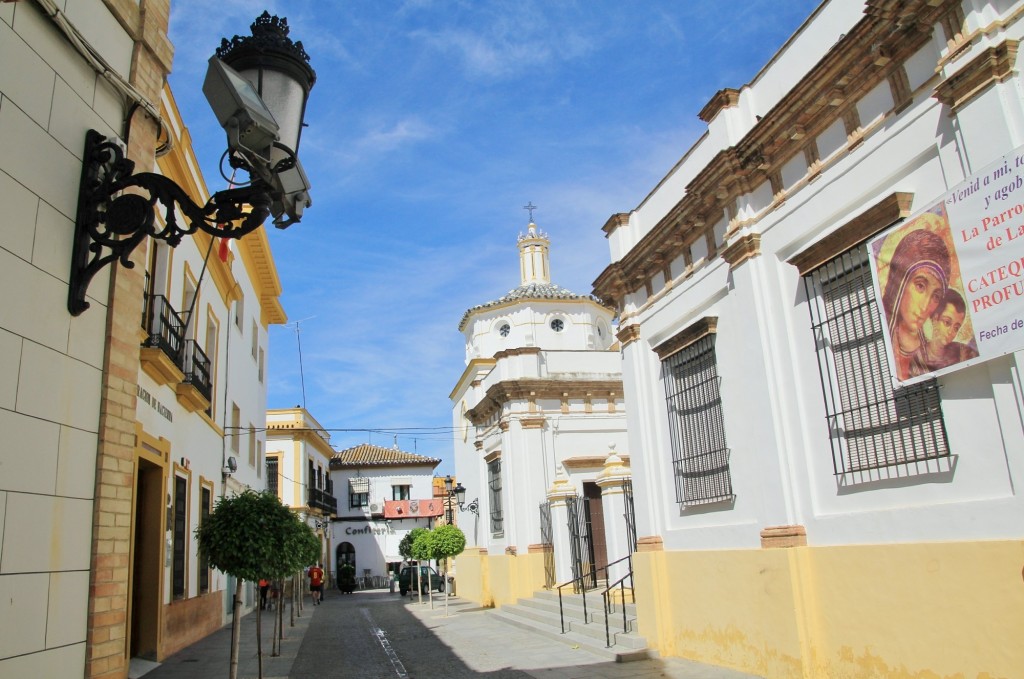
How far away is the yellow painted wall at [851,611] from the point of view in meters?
6.10

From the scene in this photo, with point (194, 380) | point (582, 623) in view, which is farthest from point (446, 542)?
point (194, 380)

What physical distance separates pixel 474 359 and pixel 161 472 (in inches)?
565

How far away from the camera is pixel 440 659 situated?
13.0 m

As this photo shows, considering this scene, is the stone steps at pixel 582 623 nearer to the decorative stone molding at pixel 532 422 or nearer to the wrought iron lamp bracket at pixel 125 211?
the decorative stone molding at pixel 532 422

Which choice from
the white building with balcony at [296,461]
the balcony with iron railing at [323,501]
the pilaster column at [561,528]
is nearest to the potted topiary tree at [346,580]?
the white building with balcony at [296,461]

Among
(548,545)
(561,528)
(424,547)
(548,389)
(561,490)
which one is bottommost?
(548,545)

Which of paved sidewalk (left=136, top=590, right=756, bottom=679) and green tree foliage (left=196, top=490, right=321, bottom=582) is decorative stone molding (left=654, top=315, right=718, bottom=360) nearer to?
paved sidewalk (left=136, top=590, right=756, bottom=679)

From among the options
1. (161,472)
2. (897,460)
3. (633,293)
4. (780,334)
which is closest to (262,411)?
Answer: (161,472)

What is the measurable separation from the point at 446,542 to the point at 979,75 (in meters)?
20.0

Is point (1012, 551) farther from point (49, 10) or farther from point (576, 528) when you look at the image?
point (576, 528)

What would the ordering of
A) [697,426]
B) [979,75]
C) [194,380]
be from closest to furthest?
[979,75], [697,426], [194,380]

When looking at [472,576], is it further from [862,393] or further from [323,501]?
[323,501]

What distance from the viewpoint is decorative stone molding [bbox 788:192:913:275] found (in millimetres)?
7152

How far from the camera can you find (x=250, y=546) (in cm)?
950
